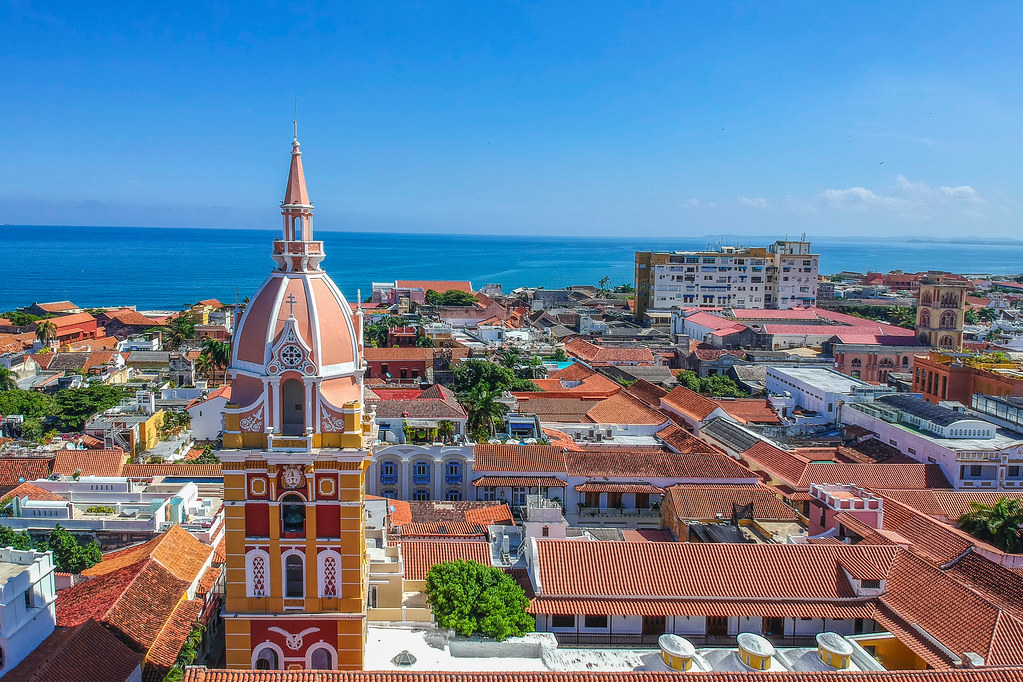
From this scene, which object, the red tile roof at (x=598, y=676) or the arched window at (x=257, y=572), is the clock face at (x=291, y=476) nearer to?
the arched window at (x=257, y=572)

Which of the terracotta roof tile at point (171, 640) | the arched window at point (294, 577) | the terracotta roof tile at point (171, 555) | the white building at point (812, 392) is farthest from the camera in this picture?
the white building at point (812, 392)

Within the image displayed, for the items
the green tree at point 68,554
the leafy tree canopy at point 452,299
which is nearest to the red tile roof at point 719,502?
the green tree at point 68,554

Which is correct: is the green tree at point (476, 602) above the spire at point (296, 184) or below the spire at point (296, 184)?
below

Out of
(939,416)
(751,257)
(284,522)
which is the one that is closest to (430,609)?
(284,522)

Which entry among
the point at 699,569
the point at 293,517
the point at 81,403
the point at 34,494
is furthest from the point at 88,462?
the point at 699,569

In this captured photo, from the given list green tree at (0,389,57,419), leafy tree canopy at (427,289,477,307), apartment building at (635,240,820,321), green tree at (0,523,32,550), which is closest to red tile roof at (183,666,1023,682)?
green tree at (0,523,32,550)

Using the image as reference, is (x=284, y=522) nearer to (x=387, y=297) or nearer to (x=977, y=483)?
(x=977, y=483)

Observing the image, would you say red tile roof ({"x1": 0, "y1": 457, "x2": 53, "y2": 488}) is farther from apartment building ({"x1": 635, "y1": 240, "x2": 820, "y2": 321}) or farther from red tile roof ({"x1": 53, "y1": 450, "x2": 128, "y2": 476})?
apartment building ({"x1": 635, "y1": 240, "x2": 820, "y2": 321})
